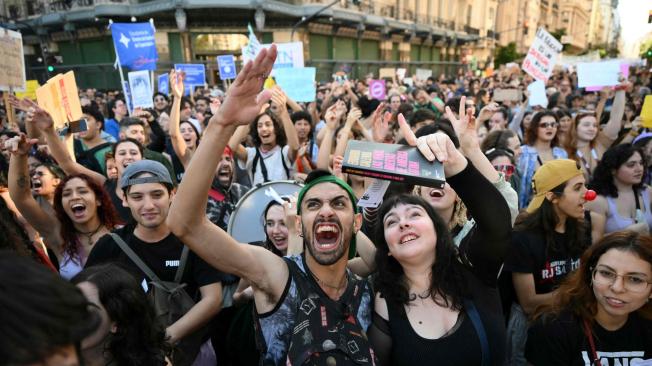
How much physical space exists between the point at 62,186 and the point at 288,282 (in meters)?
2.19

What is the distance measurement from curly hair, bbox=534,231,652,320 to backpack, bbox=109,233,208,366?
6.38 ft

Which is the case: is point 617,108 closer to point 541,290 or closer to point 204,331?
point 541,290

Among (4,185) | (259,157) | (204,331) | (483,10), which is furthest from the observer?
(483,10)

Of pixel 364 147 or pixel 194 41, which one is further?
pixel 194 41

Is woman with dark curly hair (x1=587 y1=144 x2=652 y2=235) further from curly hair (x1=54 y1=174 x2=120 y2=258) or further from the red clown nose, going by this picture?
curly hair (x1=54 y1=174 x2=120 y2=258)

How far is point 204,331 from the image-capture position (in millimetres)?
2430

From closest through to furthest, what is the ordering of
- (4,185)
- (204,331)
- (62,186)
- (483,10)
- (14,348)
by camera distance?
(14,348) → (204,331) → (62,186) → (4,185) → (483,10)

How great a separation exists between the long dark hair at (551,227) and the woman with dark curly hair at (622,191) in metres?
0.95

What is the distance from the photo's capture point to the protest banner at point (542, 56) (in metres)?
8.01

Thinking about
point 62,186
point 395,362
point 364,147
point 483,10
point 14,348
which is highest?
point 483,10

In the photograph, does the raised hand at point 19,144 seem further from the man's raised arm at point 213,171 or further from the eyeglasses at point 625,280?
the eyeglasses at point 625,280

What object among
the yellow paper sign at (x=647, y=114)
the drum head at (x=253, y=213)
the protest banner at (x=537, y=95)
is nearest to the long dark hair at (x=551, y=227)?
the drum head at (x=253, y=213)

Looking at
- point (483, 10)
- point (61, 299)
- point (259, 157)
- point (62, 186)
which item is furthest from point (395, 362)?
point (483, 10)

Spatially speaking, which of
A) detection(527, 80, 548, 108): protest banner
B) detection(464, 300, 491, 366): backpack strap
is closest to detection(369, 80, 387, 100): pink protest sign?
detection(527, 80, 548, 108): protest banner
